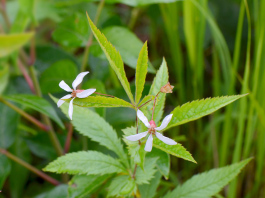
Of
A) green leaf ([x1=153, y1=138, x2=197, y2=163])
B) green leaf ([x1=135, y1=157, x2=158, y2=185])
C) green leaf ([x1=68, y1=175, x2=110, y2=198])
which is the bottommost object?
green leaf ([x1=68, y1=175, x2=110, y2=198])

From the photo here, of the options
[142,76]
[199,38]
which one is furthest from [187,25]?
[142,76]

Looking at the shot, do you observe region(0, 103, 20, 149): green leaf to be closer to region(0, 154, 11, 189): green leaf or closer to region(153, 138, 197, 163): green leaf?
region(0, 154, 11, 189): green leaf

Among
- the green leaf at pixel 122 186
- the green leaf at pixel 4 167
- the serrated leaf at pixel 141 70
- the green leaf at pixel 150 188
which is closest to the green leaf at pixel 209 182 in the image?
the green leaf at pixel 150 188

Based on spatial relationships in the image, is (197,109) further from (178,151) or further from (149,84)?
(149,84)

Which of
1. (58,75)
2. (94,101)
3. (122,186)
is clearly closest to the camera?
(94,101)

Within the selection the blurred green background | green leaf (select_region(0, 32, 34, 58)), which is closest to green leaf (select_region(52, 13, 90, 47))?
the blurred green background

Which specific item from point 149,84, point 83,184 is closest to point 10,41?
point 83,184
